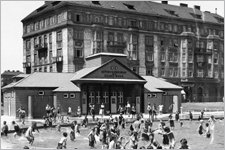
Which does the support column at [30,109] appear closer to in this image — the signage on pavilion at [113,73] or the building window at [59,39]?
the signage on pavilion at [113,73]

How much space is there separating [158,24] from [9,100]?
148 feet

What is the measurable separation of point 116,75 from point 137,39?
3261cm

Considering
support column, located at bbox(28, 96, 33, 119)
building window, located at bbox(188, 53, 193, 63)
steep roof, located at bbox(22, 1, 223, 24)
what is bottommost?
support column, located at bbox(28, 96, 33, 119)

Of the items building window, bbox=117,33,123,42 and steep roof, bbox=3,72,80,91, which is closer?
steep roof, bbox=3,72,80,91

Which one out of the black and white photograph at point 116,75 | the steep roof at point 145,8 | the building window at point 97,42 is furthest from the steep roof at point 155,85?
the steep roof at point 145,8

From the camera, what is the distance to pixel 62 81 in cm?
4878

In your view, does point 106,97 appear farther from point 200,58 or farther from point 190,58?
point 200,58

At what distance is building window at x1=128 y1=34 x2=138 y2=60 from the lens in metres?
79.6

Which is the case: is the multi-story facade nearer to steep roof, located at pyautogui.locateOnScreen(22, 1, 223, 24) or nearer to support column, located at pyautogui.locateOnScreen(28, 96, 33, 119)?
steep roof, located at pyautogui.locateOnScreen(22, 1, 223, 24)

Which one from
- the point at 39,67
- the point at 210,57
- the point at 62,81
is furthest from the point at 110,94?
the point at 210,57

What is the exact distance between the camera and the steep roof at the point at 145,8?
75750 mm

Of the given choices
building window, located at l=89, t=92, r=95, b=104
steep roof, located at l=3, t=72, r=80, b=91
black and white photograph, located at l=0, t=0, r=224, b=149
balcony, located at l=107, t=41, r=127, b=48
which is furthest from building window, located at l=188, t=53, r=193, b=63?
steep roof, located at l=3, t=72, r=80, b=91

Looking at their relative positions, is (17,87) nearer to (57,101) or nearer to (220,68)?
(57,101)

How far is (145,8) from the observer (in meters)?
84.2
